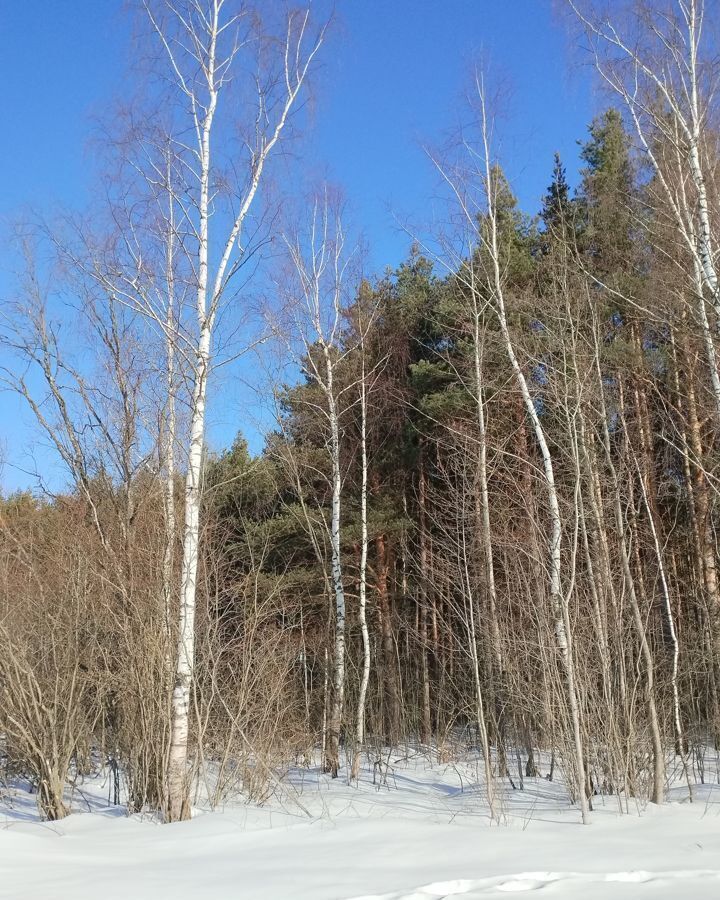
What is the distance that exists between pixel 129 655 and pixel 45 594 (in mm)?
2609

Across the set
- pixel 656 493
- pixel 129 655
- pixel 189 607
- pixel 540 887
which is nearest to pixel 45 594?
pixel 129 655

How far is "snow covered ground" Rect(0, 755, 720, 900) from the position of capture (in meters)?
4.54

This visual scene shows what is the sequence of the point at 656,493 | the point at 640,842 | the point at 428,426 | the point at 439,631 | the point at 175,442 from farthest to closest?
the point at 439,631 < the point at 428,426 < the point at 656,493 < the point at 175,442 < the point at 640,842

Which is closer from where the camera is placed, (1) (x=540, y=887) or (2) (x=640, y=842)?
(1) (x=540, y=887)

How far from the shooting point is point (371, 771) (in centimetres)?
1267

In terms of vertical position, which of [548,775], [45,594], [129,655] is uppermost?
[45,594]

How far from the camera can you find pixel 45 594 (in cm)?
1027

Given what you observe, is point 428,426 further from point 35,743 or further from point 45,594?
point 35,743

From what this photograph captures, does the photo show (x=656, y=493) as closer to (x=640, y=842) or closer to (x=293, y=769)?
(x=293, y=769)

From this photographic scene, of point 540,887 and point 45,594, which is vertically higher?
point 45,594

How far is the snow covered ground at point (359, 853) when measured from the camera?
4.54 m

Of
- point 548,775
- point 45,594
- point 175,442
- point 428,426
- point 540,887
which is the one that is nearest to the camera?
point 540,887

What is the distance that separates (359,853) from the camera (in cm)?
570

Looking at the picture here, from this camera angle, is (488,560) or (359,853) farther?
(488,560)
